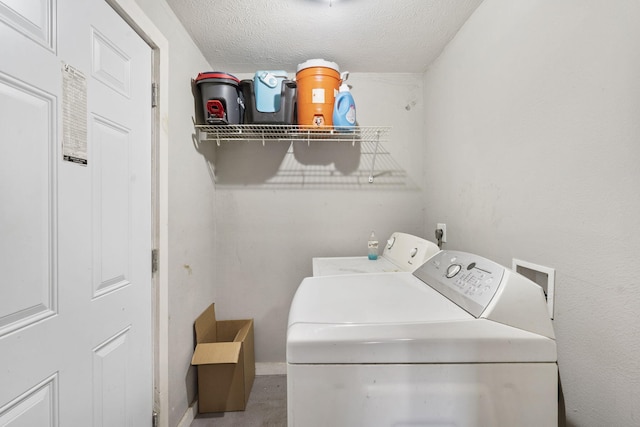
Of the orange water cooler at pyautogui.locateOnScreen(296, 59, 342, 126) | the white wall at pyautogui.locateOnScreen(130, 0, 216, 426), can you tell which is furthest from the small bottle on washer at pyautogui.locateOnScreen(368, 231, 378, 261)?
the white wall at pyautogui.locateOnScreen(130, 0, 216, 426)

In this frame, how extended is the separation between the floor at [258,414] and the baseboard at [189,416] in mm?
33

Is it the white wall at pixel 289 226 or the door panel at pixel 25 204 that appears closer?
the door panel at pixel 25 204

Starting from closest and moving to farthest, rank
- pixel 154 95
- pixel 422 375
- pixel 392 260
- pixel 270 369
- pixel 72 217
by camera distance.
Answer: pixel 422 375, pixel 72 217, pixel 154 95, pixel 392 260, pixel 270 369

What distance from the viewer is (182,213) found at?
160cm

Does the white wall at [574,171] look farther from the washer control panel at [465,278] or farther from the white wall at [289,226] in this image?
the white wall at [289,226]

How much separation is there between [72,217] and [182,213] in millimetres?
735

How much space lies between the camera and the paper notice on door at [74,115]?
2.76 feet

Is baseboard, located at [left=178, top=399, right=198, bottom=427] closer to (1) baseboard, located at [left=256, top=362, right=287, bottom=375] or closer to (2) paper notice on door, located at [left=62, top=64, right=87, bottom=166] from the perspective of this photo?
(1) baseboard, located at [left=256, top=362, right=287, bottom=375]

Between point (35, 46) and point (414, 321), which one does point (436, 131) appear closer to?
point (414, 321)

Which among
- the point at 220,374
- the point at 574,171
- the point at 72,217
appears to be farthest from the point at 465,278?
the point at 220,374

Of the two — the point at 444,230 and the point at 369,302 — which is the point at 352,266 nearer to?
the point at 444,230

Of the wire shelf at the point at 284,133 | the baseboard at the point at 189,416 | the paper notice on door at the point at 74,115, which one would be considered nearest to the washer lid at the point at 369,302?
the paper notice on door at the point at 74,115

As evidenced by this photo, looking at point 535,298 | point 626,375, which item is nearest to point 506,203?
point 535,298

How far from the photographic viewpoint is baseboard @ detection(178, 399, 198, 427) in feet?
5.17
